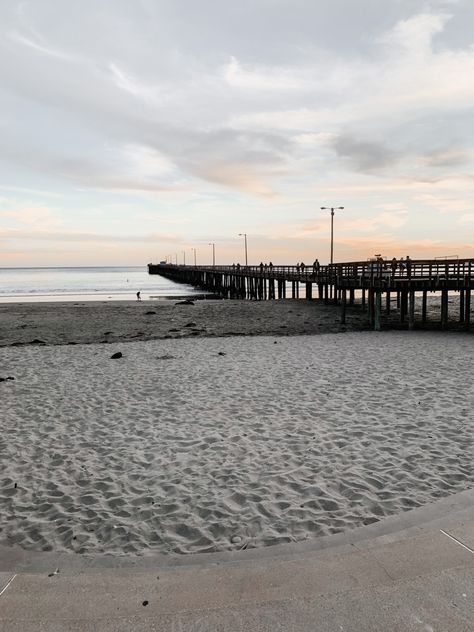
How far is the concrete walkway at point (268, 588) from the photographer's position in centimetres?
348

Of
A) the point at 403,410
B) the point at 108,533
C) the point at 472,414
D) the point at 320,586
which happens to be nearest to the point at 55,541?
the point at 108,533

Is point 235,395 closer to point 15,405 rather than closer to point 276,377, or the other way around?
point 276,377

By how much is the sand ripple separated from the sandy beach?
0.09ft

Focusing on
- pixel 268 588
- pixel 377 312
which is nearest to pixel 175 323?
pixel 377 312

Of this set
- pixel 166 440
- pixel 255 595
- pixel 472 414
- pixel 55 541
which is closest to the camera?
pixel 255 595

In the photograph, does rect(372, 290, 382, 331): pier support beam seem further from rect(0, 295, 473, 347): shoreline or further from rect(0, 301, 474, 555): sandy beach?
rect(0, 301, 474, 555): sandy beach

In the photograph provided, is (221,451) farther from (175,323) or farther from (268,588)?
(175,323)

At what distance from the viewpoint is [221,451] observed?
7.46 metres

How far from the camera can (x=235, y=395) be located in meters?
10.8

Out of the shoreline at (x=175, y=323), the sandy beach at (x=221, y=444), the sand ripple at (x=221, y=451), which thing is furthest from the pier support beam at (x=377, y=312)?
the sand ripple at (x=221, y=451)

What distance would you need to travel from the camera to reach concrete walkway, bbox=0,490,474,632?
3.48m

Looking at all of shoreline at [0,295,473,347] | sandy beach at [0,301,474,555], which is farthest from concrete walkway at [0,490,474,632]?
shoreline at [0,295,473,347]

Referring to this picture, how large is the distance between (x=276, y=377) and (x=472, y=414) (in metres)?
5.06

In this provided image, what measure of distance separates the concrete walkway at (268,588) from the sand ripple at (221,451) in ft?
1.29
